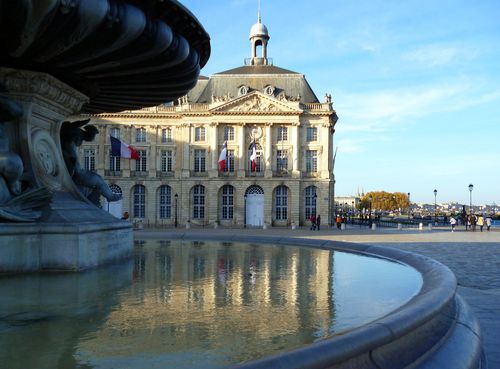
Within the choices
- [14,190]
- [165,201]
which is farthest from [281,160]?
[14,190]

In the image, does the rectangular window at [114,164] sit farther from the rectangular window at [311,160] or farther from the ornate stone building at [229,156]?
the rectangular window at [311,160]

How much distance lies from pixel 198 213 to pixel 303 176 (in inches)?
443

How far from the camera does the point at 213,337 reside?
137 inches

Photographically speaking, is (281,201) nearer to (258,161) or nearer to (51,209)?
(258,161)

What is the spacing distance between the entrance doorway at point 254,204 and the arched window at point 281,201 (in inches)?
59.9

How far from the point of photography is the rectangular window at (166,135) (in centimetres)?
5391

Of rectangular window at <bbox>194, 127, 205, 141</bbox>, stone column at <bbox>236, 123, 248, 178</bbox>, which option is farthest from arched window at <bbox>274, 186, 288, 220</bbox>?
rectangular window at <bbox>194, 127, 205, 141</bbox>

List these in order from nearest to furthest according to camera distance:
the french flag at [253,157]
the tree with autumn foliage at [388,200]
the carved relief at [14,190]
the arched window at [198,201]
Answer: the carved relief at [14,190], the french flag at [253,157], the arched window at [198,201], the tree with autumn foliage at [388,200]

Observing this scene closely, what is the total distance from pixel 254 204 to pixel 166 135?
11.6m

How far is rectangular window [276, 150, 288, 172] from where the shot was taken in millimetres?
52938

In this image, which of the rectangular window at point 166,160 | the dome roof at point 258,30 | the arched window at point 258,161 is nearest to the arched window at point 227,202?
the arched window at point 258,161

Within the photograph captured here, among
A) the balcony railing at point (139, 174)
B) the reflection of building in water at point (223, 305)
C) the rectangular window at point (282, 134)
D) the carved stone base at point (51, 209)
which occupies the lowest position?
the reflection of building in water at point (223, 305)

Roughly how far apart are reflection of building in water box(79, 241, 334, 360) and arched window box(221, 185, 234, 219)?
4430cm

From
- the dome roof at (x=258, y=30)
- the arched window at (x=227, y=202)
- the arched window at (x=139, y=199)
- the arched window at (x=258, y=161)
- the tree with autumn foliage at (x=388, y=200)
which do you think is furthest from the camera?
the tree with autumn foliage at (x=388, y=200)
